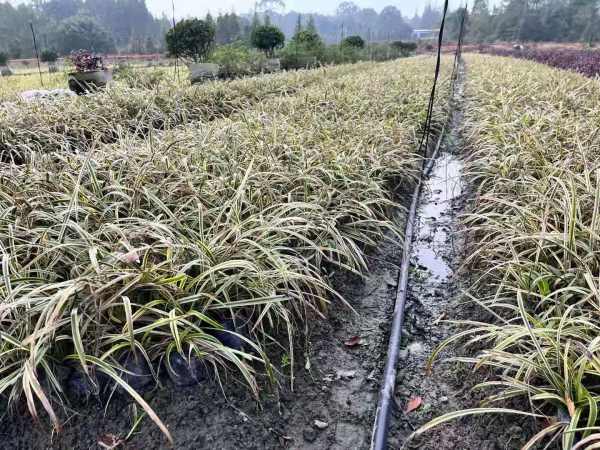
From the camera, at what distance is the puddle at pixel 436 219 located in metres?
2.25

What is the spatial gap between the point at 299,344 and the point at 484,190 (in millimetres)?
1713

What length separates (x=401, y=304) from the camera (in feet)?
5.68

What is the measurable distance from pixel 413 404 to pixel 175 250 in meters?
0.93

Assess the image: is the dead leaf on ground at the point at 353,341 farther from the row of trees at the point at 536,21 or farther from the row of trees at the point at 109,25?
the row of trees at the point at 536,21

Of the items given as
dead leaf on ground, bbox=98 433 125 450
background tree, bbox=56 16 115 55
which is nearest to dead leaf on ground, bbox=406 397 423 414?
dead leaf on ground, bbox=98 433 125 450

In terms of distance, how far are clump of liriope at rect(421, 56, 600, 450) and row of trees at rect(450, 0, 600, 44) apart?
2866cm

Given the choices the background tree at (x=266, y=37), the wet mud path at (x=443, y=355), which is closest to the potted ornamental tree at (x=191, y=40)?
the background tree at (x=266, y=37)

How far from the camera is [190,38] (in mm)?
9141

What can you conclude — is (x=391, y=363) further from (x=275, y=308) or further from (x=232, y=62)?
(x=232, y=62)

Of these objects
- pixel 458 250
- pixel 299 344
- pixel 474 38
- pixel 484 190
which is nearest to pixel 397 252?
pixel 458 250

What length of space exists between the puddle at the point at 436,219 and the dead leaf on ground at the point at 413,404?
0.83 meters

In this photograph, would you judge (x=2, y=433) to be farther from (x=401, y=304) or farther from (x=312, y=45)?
(x=312, y=45)

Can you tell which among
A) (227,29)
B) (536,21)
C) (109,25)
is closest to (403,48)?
(227,29)

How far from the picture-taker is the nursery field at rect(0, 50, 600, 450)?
1121mm
